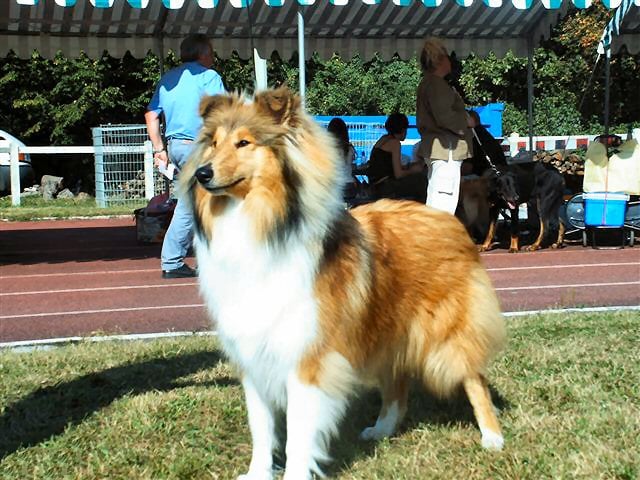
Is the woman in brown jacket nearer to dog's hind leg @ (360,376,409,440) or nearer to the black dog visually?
the black dog

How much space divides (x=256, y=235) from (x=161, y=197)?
9648 millimetres

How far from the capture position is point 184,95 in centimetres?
795

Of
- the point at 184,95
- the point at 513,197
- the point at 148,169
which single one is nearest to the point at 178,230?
the point at 184,95

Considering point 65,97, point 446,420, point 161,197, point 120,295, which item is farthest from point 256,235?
point 65,97

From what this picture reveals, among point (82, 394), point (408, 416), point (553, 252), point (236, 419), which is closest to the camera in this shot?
point (236, 419)

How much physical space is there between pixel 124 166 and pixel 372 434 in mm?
18679

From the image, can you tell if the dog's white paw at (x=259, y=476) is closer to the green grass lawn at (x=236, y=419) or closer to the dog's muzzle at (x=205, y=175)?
the green grass lawn at (x=236, y=419)

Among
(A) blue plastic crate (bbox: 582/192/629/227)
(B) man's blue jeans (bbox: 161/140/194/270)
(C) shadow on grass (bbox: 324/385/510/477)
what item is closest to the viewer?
(C) shadow on grass (bbox: 324/385/510/477)

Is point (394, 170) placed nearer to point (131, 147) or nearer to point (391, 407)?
point (391, 407)

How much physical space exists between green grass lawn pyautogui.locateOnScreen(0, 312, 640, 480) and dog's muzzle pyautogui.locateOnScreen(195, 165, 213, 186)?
1.38m

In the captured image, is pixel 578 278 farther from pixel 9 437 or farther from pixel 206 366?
pixel 9 437

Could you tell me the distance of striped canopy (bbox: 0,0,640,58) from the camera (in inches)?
527

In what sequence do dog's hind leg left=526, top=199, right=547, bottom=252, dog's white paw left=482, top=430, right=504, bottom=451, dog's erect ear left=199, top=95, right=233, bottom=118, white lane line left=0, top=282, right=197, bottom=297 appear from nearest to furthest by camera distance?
dog's erect ear left=199, top=95, right=233, bottom=118
dog's white paw left=482, top=430, right=504, bottom=451
white lane line left=0, top=282, right=197, bottom=297
dog's hind leg left=526, top=199, right=547, bottom=252

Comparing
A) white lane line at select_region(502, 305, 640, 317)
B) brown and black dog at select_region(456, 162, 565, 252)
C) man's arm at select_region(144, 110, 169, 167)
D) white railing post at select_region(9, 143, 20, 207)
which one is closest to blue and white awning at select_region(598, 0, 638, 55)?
brown and black dog at select_region(456, 162, 565, 252)
